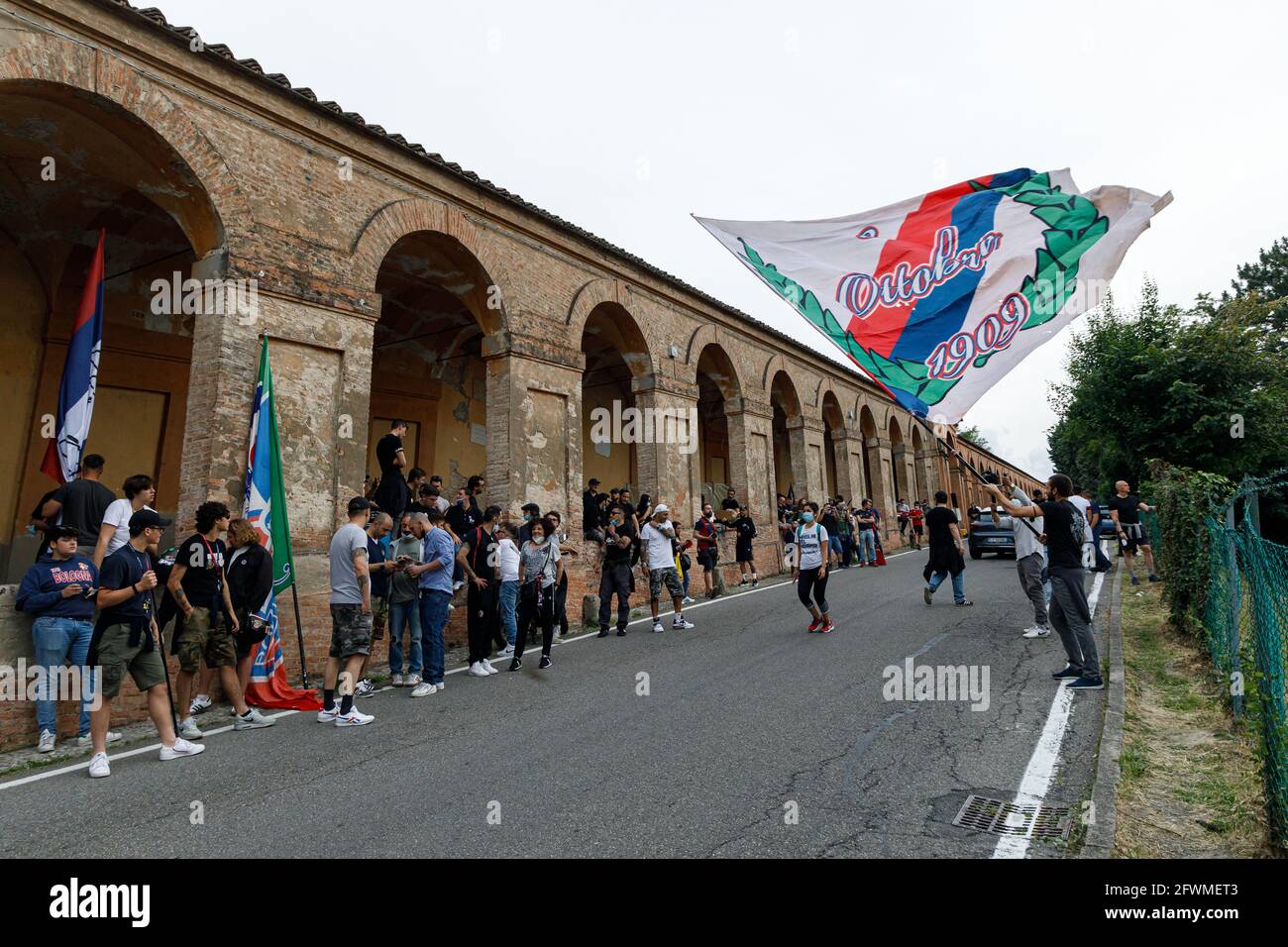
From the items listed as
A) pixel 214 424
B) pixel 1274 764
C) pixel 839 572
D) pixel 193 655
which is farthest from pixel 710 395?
pixel 1274 764

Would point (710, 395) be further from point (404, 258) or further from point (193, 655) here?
point (193, 655)

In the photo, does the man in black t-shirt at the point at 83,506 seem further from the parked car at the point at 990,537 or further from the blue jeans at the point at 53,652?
the parked car at the point at 990,537

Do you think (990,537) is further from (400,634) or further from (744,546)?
(400,634)

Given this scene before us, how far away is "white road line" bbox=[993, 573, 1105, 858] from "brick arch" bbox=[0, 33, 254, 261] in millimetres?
9484

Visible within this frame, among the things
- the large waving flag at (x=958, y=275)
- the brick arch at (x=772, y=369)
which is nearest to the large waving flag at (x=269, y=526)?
the large waving flag at (x=958, y=275)

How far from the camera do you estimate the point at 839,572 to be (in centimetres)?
1755

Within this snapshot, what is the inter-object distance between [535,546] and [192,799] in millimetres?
4613

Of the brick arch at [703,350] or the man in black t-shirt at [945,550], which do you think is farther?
the brick arch at [703,350]

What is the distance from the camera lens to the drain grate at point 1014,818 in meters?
3.27

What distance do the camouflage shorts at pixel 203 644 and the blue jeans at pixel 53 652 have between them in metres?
0.66

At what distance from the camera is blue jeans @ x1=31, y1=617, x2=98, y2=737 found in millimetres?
5277

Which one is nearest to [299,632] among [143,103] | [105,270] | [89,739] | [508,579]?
[89,739]

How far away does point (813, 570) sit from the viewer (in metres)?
9.27

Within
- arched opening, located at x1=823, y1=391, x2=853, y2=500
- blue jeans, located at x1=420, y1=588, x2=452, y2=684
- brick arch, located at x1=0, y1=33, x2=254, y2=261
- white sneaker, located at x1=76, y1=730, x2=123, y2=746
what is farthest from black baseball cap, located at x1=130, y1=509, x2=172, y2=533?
arched opening, located at x1=823, y1=391, x2=853, y2=500
